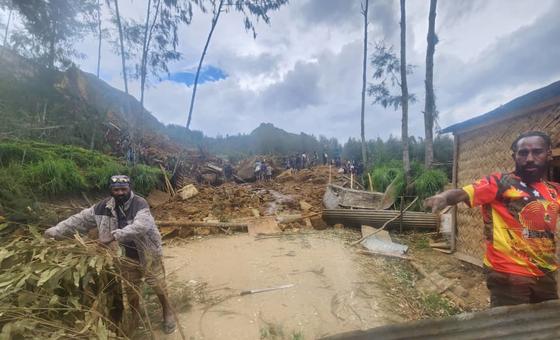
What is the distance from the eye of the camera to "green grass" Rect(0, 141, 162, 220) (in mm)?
5602

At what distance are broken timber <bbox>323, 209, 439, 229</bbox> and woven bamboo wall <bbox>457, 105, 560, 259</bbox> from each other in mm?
1727

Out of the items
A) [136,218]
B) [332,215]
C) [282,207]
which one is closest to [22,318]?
→ [136,218]

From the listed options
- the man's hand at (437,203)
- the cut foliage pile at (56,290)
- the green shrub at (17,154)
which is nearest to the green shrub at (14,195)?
the green shrub at (17,154)

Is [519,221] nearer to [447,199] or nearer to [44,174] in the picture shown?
[447,199]

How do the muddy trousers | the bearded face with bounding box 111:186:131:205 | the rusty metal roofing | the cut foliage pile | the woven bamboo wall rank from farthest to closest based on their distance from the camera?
the woven bamboo wall → the rusty metal roofing → the bearded face with bounding box 111:186:131:205 → the muddy trousers → the cut foliage pile

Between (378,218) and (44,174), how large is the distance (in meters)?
7.80

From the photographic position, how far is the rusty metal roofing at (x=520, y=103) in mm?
3240

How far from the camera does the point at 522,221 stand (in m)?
1.80

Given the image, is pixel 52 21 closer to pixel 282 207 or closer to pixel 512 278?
pixel 282 207

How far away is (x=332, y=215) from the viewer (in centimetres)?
770

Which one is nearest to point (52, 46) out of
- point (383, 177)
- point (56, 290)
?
point (383, 177)

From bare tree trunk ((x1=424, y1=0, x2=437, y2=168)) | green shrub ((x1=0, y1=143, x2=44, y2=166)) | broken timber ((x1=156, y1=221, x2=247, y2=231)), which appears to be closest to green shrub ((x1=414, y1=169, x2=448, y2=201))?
bare tree trunk ((x1=424, y1=0, x2=437, y2=168))

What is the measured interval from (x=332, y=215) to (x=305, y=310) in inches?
169

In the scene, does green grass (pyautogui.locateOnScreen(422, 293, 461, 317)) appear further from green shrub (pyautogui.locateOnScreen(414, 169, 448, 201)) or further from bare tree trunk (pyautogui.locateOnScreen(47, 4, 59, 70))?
bare tree trunk (pyautogui.locateOnScreen(47, 4, 59, 70))
